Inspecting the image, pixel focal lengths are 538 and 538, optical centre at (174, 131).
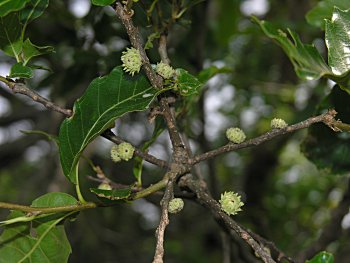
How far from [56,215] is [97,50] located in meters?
0.75

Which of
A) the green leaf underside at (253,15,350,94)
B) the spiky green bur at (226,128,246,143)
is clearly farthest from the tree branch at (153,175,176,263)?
the green leaf underside at (253,15,350,94)

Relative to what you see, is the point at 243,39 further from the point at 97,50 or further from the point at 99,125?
the point at 99,125

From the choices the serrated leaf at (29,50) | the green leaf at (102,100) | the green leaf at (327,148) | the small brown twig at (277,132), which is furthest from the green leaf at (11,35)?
the green leaf at (327,148)

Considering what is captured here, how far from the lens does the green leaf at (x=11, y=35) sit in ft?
2.98

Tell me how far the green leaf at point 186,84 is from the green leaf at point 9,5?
0.27m

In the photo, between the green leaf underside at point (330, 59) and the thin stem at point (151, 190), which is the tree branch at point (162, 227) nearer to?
the thin stem at point (151, 190)

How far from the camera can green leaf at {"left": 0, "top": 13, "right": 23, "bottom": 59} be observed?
91 centimetres

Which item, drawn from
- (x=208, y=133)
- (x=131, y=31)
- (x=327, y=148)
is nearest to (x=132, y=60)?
(x=131, y=31)

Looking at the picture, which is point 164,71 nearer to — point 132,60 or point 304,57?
point 132,60

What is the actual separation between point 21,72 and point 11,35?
10 centimetres

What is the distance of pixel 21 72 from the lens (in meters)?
0.86

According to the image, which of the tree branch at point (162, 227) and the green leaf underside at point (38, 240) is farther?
the green leaf underside at point (38, 240)

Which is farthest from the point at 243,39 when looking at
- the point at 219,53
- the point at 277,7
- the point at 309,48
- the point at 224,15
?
the point at 309,48

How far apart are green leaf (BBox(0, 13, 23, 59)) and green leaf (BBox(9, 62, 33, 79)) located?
0.08 metres
